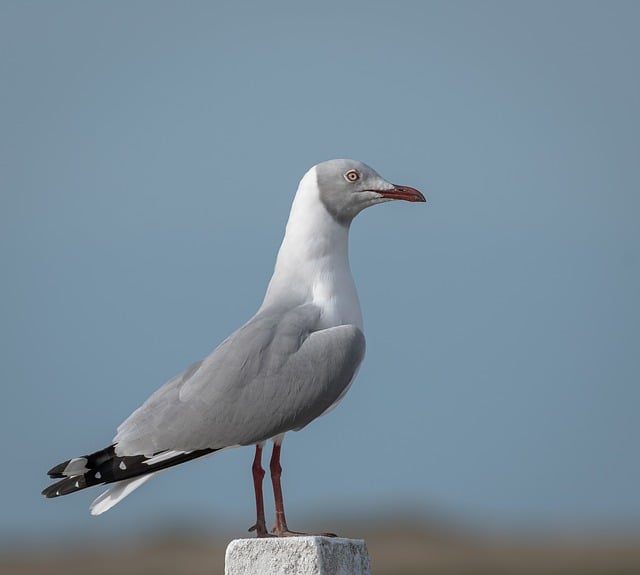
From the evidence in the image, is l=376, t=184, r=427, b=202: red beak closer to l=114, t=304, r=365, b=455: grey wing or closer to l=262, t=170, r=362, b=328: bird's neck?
l=262, t=170, r=362, b=328: bird's neck

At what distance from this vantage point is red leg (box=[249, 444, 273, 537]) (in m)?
8.73

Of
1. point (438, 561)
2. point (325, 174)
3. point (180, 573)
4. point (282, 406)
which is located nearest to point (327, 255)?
point (325, 174)

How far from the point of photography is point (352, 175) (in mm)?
9398

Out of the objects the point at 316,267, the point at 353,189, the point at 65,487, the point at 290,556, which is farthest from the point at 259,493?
the point at 353,189

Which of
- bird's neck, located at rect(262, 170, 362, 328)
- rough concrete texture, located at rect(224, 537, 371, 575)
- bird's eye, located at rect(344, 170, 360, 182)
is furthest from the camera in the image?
bird's eye, located at rect(344, 170, 360, 182)

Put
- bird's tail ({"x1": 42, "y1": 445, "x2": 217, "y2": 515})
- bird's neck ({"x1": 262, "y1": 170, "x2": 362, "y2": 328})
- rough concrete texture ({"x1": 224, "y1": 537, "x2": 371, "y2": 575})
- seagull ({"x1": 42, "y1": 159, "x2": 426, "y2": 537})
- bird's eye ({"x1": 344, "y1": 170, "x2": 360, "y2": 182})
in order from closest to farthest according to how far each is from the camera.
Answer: rough concrete texture ({"x1": 224, "y1": 537, "x2": 371, "y2": 575}), bird's tail ({"x1": 42, "y1": 445, "x2": 217, "y2": 515}), seagull ({"x1": 42, "y1": 159, "x2": 426, "y2": 537}), bird's neck ({"x1": 262, "y1": 170, "x2": 362, "y2": 328}), bird's eye ({"x1": 344, "y1": 170, "x2": 360, "y2": 182})

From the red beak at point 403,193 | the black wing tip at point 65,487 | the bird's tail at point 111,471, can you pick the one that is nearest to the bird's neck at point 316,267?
the red beak at point 403,193

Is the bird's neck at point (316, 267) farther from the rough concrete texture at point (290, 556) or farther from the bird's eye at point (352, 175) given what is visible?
the rough concrete texture at point (290, 556)

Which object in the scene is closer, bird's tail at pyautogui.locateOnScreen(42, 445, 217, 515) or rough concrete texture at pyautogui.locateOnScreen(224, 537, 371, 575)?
rough concrete texture at pyautogui.locateOnScreen(224, 537, 371, 575)

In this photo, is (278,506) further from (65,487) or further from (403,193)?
(403,193)

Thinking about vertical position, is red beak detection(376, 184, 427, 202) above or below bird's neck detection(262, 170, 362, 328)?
above

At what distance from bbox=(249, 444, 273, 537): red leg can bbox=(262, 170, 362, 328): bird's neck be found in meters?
1.08

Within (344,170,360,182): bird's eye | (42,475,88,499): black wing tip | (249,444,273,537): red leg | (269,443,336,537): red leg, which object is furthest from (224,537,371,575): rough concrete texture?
(344,170,360,182): bird's eye

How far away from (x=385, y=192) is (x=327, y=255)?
2.08 ft
